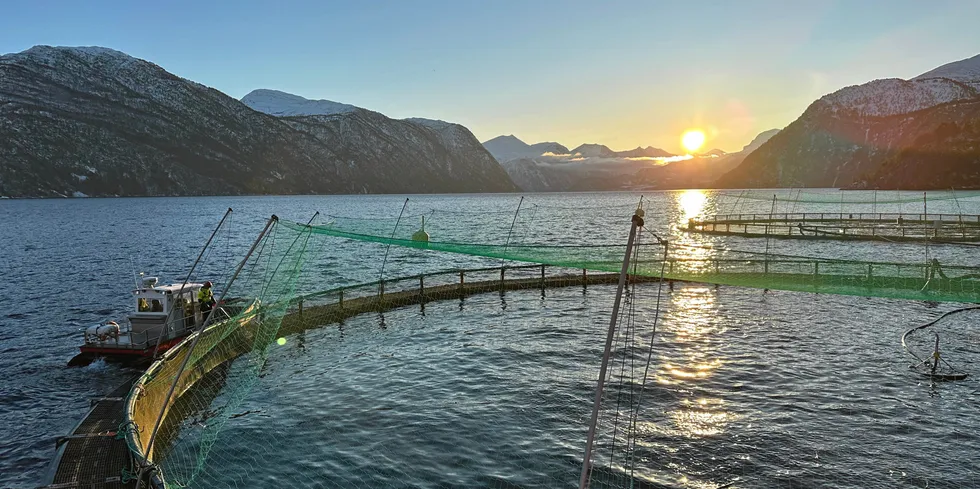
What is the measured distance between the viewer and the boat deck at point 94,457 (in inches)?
493

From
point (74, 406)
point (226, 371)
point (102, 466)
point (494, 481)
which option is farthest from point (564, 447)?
point (74, 406)

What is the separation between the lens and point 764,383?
2156cm

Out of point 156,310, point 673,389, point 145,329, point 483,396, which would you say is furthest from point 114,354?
point 673,389

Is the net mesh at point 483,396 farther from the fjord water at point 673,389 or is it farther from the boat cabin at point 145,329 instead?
the boat cabin at point 145,329

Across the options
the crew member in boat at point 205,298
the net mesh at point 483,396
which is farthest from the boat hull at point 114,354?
the net mesh at point 483,396

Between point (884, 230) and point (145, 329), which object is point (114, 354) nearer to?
point (145, 329)

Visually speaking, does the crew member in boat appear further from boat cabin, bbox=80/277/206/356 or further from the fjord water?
the fjord water

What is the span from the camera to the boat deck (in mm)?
12523

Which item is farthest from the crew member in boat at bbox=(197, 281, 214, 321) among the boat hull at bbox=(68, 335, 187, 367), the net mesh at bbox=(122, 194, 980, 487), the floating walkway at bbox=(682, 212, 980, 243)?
the floating walkway at bbox=(682, 212, 980, 243)

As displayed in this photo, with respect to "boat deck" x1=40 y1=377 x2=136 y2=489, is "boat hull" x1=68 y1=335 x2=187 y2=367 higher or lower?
lower

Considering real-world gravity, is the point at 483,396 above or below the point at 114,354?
below

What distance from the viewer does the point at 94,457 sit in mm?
13672

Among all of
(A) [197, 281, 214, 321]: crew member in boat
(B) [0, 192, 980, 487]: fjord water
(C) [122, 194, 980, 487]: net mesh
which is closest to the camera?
(C) [122, 194, 980, 487]: net mesh

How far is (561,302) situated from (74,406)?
26.7 m
